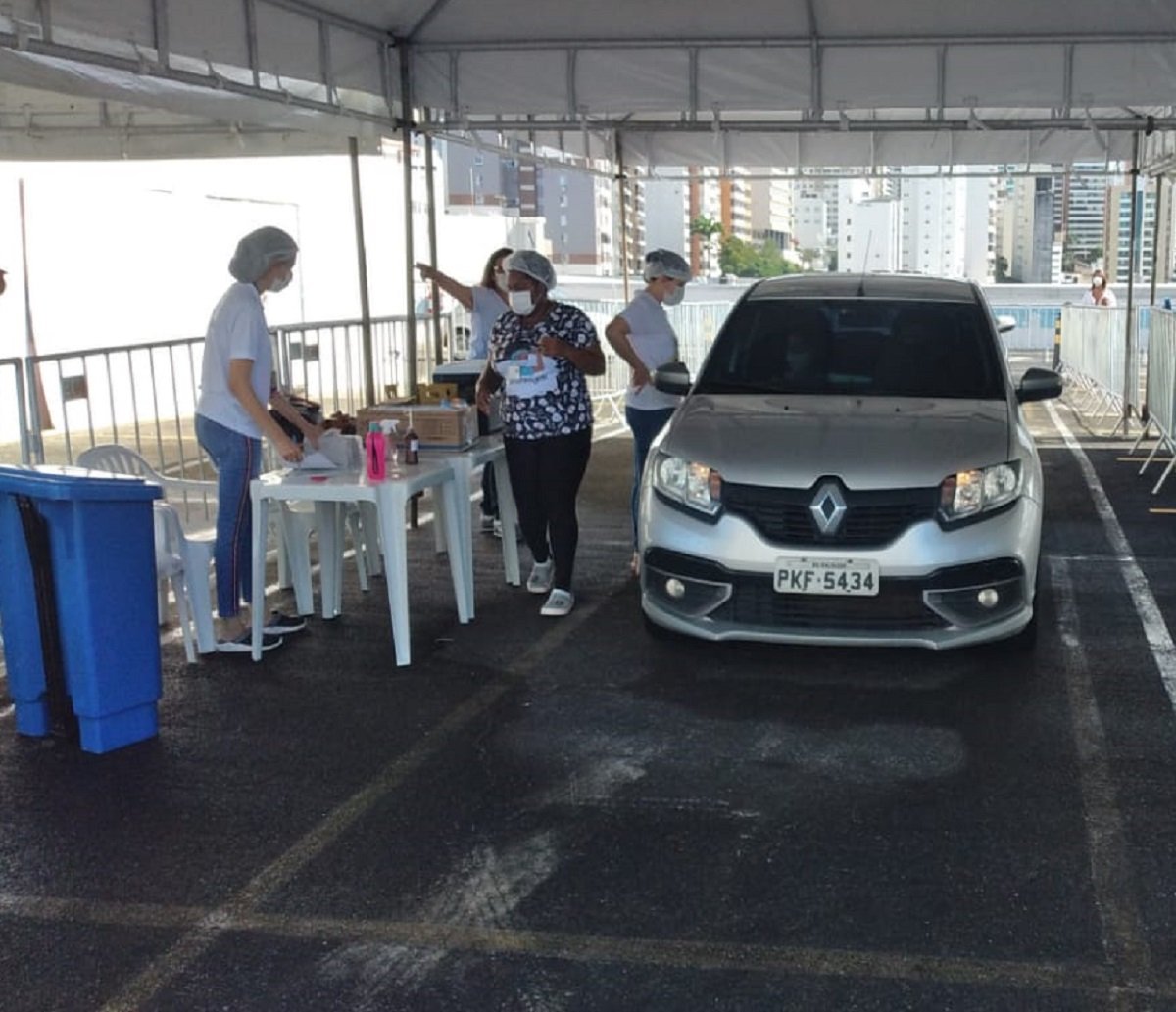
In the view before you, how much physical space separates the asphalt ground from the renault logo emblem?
71 cm

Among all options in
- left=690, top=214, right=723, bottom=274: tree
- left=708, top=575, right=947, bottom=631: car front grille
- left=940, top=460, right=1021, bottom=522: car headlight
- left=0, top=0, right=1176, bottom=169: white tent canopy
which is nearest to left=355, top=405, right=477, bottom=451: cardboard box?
left=708, top=575, right=947, bottom=631: car front grille

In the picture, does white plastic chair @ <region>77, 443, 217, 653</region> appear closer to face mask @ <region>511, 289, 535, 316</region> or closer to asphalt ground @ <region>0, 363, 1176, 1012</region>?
asphalt ground @ <region>0, 363, 1176, 1012</region>

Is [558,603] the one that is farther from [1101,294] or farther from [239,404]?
[1101,294]

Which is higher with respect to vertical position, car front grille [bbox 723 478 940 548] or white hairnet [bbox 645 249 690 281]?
white hairnet [bbox 645 249 690 281]

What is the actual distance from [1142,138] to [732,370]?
864 centimetres

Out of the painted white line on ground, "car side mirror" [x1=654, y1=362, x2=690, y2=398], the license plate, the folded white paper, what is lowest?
the painted white line on ground

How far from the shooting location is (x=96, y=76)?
6203 mm

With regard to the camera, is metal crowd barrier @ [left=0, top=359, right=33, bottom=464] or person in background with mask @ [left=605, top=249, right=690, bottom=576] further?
person in background with mask @ [left=605, top=249, right=690, bottom=576]

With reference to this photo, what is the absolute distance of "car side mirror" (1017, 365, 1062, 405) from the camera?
634cm

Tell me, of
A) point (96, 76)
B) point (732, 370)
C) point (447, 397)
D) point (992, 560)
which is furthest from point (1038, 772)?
point (96, 76)

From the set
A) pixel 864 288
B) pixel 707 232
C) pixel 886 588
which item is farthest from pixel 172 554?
pixel 707 232

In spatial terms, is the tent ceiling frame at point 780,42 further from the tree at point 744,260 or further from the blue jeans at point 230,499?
the tree at point 744,260

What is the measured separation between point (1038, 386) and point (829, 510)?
65.5 inches

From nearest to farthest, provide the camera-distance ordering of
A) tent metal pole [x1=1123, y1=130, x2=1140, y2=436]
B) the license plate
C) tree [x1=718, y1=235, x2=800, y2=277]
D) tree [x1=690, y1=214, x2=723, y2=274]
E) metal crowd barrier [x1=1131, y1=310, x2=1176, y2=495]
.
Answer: the license plate < metal crowd barrier [x1=1131, y1=310, x2=1176, y2=495] < tent metal pole [x1=1123, y1=130, x2=1140, y2=436] < tree [x1=690, y1=214, x2=723, y2=274] < tree [x1=718, y1=235, x2=800, y2=277]
